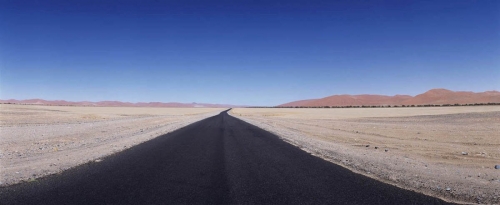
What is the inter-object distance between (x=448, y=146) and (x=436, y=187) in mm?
9339

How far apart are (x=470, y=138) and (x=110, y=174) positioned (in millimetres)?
18976

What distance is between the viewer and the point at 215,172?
912 centimetres

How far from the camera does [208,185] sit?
7598mm

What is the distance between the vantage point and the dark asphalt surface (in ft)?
21.5

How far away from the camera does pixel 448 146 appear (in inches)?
614

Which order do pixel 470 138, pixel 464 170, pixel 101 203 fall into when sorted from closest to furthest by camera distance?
pixel 101 203 < pixel 464 170 < pixel 470 138

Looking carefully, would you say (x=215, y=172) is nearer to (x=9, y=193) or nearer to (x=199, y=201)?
(x=199, y=201)

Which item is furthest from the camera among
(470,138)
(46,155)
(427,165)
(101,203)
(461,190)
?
(470,138)

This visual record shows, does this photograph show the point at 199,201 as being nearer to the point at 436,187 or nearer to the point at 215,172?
the point at 215,172

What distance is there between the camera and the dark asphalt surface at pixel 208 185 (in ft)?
21.5

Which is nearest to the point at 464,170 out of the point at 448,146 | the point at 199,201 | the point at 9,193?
the point at 448,146

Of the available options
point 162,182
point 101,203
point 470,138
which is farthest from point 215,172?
point 470,138

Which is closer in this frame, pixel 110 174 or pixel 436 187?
pixel 436 187

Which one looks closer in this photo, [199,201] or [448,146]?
[199,201]
